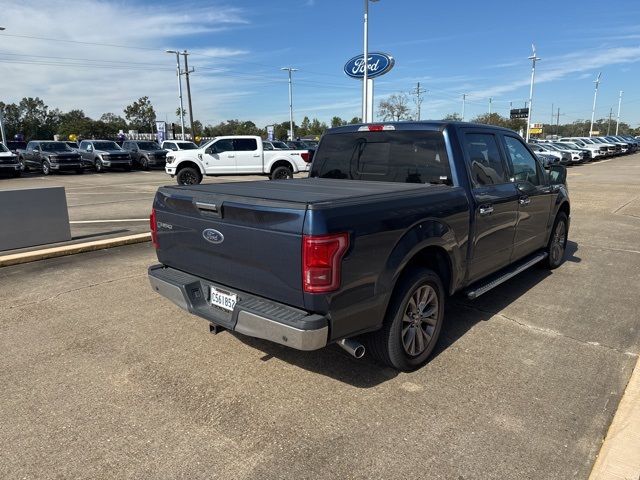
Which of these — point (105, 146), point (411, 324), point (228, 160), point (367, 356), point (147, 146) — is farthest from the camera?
point (147, 146)

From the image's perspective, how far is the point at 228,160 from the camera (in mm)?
18781

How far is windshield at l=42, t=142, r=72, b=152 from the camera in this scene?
86.9 ft

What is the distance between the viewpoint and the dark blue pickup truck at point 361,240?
108 inches

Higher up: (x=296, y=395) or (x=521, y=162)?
(x=521, y=162)

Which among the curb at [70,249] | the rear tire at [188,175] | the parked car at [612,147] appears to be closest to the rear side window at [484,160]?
the curb at [70,249]

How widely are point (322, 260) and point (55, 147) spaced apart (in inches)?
1148

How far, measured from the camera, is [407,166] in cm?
423

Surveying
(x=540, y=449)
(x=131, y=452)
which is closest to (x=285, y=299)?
(x=131, y=452)

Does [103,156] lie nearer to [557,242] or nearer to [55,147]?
[55,147]

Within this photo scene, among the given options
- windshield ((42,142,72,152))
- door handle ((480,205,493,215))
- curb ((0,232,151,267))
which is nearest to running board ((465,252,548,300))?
door handle ((480,205,493,215))

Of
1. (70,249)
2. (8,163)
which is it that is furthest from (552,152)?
(8,163)

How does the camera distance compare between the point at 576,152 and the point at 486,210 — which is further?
the point at 576,152

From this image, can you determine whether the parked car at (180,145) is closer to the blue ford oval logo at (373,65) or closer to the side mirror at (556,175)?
the blue ford oval logo at (373,65)

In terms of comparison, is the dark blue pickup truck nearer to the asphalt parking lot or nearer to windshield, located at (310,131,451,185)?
windshield, located at (310,131,451,185)
